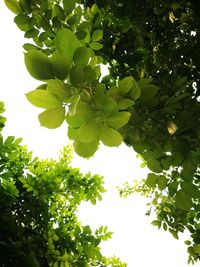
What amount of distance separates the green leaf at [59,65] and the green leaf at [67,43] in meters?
0.03

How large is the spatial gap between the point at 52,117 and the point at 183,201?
71cm

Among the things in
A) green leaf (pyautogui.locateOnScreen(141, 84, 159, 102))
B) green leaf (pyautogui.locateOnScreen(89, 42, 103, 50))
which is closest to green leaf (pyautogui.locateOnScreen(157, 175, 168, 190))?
green leaf (pyautogui.locateOnScreen(141, 84, 159, 102))

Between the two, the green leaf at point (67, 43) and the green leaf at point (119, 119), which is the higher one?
the green leaf at point (67, 43)

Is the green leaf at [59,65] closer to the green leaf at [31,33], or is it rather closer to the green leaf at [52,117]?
the green leaf at [52,117]

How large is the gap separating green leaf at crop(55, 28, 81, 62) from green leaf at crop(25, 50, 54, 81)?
0.19ft

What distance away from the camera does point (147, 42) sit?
246 cm

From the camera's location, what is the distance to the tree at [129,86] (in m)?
0.88

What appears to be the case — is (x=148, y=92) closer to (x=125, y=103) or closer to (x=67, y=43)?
(x=125, y=103)

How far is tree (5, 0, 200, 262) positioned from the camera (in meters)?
0.88

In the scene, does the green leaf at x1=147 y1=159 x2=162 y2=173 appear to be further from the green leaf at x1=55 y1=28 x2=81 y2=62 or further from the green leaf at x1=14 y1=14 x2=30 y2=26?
the green leaf at x1=14 y1=14 x2=30 y2=26

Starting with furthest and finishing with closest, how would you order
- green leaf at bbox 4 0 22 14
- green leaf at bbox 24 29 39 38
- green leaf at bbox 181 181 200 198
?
green leaf at bbox 24 29 39 38, green leaf at bbox 4 0 22 14, green leaf at bbox 181 181 200 198

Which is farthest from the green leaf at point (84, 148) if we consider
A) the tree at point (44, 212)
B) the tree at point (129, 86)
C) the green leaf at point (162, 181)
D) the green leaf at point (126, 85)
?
the tree at point (44, 212)

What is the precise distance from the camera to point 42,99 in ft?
2.89

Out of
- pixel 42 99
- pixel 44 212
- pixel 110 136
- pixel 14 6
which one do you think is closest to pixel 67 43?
pixel 42 99
